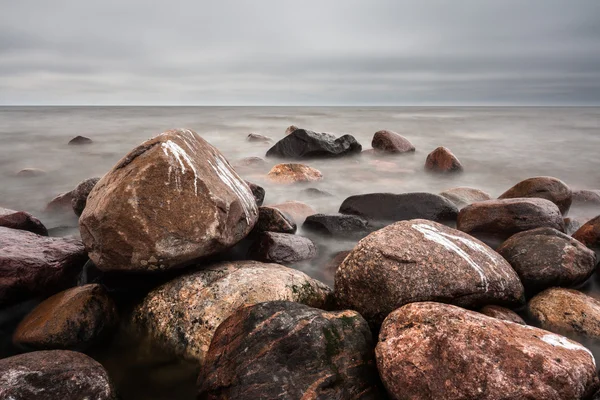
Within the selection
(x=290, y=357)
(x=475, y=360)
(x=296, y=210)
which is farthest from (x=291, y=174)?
(x=475, y=360)

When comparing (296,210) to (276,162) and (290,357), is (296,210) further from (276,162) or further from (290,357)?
(276,162)

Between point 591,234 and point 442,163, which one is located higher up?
point 591,234

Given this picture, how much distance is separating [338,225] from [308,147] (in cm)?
676

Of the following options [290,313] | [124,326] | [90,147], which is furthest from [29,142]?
[290,313]

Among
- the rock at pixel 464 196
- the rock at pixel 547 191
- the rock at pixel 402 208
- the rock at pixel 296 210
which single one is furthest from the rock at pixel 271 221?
the rock at pixel 547 191

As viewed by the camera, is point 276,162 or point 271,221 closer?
point 271,221

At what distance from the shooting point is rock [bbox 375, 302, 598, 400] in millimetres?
2482

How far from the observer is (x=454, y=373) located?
2.55m

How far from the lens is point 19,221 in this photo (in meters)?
5.48

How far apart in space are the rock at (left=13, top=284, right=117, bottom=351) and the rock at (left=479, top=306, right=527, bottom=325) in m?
3.24

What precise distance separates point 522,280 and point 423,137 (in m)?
19.5

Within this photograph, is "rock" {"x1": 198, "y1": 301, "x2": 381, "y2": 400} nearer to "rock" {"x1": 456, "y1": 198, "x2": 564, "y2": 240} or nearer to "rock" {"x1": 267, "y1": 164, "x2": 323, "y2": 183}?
"rock" {"x1": 456, "y1": 198, "x2": 564, "y2": 240}

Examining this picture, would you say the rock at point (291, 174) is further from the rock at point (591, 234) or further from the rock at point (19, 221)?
the rock at point (591, 234)

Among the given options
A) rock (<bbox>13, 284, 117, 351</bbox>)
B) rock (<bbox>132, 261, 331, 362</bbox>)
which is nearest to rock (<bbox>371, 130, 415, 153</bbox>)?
rock (<bbox>132, 261, 331, 362</bbox>)
